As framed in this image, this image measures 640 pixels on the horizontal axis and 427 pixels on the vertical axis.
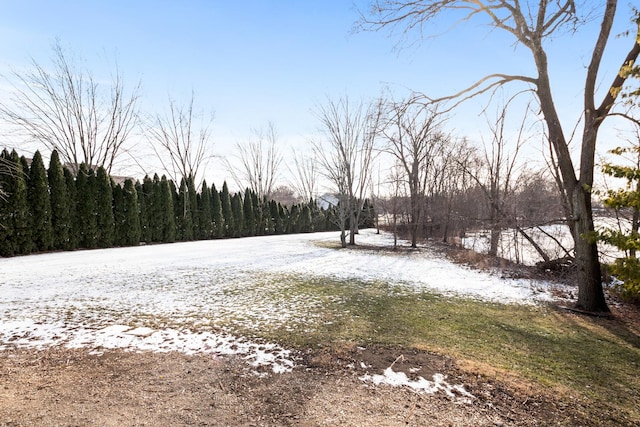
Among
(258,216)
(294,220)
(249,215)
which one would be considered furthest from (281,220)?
(249,215)

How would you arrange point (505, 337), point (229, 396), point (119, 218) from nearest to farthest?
point (229, 396), point (505, 337), point (119, 218)

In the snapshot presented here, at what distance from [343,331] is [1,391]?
338 cm

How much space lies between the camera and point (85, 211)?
1283cm

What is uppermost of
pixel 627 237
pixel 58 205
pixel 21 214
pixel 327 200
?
pixel 327 200

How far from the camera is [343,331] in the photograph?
414cm

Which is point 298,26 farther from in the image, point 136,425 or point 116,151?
point 116,151

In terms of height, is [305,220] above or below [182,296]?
above

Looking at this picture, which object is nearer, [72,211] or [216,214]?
[72,211]

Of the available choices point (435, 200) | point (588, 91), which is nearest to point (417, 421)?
point (588, 91)

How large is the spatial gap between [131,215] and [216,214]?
21.2 feet

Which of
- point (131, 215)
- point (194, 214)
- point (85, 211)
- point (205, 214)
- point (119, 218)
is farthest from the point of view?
point (205, 214)

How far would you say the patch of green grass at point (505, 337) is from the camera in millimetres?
3031

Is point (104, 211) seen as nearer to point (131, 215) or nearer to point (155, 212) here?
point (131, 215)

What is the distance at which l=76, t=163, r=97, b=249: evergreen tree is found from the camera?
12.7 meters
